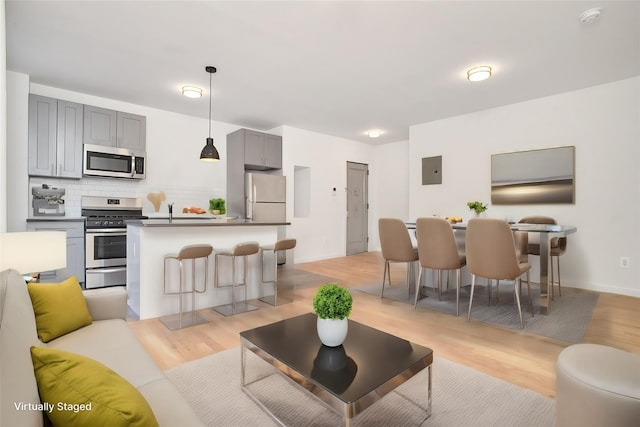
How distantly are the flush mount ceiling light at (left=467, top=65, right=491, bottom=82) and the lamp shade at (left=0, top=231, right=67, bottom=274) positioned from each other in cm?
414

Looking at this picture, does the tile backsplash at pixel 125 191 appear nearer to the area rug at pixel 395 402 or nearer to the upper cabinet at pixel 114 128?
the upper cabinet at pixel 114 128

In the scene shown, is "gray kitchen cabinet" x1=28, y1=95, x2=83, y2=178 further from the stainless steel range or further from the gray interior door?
the gray interior door

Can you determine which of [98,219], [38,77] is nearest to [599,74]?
[98,219]

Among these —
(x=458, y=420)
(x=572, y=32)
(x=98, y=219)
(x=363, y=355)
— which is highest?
(x=572, y=32)

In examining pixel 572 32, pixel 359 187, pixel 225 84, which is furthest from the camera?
pixel 359 187

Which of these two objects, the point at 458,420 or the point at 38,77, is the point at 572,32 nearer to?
the point at 458,420

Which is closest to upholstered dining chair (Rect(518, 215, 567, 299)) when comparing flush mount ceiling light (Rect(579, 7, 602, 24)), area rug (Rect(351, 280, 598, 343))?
area rug (Rect(351, 280, 598, 343))

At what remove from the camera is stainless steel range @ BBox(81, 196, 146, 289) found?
4062 mm

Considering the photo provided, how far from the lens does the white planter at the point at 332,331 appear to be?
1.60 meters

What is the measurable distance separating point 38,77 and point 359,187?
605 cm

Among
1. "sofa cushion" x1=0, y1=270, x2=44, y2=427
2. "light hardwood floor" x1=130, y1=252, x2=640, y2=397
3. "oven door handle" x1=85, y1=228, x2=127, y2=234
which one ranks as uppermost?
"oven door handle" x1=85, y1=228, x2=127, y2=234

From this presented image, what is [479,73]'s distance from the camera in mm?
3621

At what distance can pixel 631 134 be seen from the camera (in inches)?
154

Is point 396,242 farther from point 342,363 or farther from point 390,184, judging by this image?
point 390,184
